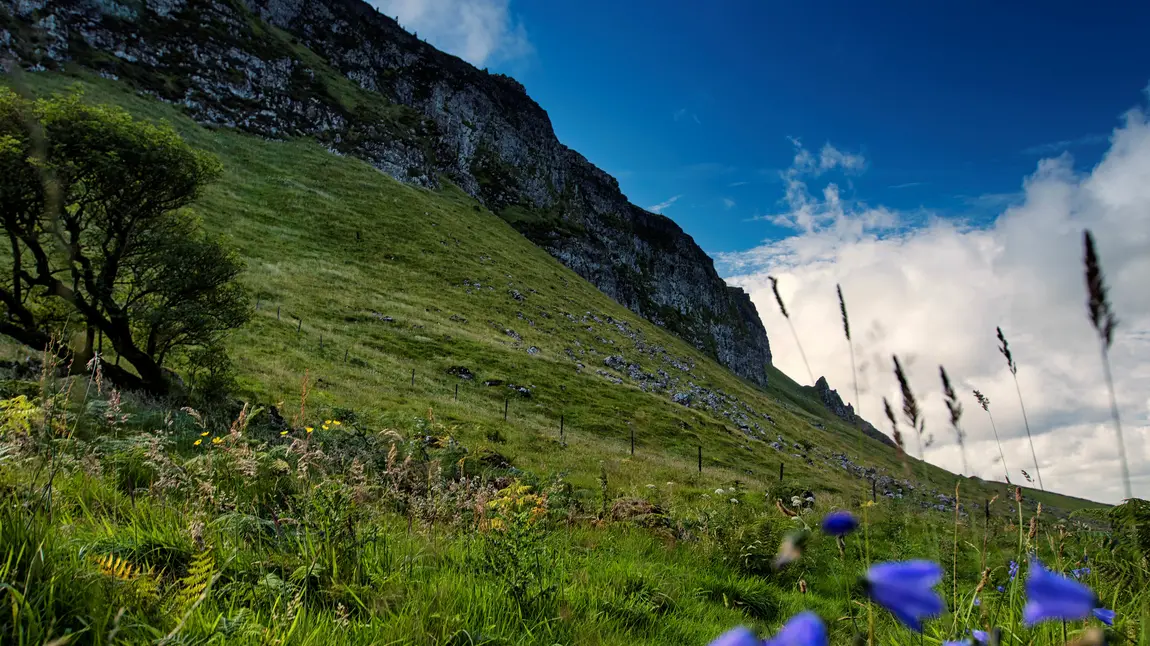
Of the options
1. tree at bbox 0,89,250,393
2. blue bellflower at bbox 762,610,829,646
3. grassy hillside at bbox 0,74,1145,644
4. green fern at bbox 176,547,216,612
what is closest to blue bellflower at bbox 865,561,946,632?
blue bellflower at bbox 762,610,829,646

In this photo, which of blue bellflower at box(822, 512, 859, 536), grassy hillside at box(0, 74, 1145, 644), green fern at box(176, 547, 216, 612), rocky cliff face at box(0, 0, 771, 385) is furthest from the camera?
rocky cliff face at box(0, 0, 771, 385)

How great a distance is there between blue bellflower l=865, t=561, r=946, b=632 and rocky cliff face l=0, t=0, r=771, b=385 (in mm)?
69993

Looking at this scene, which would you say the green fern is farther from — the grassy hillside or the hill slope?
the hill slope

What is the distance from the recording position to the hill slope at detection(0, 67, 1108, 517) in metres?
26.6

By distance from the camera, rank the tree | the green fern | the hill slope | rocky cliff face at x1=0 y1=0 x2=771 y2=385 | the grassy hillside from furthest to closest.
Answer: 1. rocky cliff face at x1=0 y1=0 x2=771 y2=385
2. the hill slope
3. the tree
4. the grassy hillside
5. the green fern

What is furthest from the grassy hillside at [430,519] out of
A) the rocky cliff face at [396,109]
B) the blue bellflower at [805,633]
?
the rocky cliff face at [396,109]

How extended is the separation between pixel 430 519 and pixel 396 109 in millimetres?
124159

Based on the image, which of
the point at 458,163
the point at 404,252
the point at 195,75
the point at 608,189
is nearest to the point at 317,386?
the point at 404,252

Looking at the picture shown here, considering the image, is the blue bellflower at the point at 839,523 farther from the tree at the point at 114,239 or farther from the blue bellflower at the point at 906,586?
the tree at the point at 114,239

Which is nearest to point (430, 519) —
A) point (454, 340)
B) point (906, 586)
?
point (906, 586)

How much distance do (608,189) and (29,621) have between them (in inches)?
6608

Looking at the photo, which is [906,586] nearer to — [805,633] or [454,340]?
[805,633]

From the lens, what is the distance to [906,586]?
0.61 meters

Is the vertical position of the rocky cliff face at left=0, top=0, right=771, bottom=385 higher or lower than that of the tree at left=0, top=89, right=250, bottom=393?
higher
